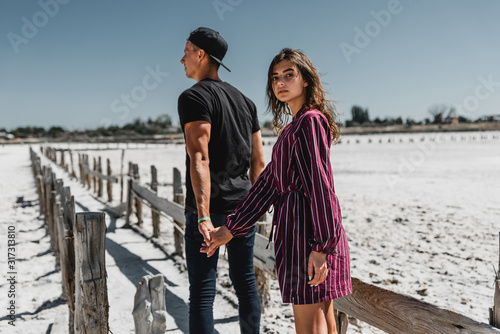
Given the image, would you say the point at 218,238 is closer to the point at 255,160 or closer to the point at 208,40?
the point at 255,160

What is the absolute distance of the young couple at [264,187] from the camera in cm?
150

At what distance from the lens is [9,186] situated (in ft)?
45.2

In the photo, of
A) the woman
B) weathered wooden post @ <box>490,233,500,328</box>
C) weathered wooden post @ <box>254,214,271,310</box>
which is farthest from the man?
weathered wooden post @ <box>254,214,271,310</box>

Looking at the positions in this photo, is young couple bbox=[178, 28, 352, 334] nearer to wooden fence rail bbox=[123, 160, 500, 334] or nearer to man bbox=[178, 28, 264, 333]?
man bbox=[178, 28, 264, 333]

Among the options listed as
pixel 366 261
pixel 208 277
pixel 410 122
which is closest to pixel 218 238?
pixel 208 277

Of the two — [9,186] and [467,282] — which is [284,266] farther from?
[9,186]

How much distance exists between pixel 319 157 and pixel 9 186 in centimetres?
1505

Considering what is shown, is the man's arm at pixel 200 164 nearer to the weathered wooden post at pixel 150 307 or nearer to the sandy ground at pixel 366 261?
the weathered wooden post at pixel 150 307

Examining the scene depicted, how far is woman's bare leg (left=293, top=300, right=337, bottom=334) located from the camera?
61.5 inches

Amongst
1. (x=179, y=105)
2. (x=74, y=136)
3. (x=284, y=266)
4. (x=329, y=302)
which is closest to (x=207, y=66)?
(x=179, y=105)

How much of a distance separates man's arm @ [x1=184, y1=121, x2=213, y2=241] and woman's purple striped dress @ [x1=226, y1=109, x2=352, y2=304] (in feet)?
1.30

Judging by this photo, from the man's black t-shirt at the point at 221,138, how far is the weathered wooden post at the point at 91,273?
1.51 feet

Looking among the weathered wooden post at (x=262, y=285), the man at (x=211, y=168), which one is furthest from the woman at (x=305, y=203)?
the weathered wooden post at (x=262, y=285)

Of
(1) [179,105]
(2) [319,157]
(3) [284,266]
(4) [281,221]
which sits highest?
(1) [179,105]
